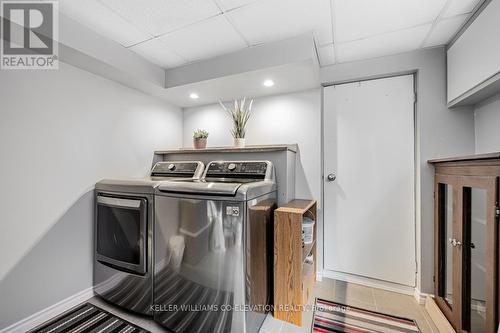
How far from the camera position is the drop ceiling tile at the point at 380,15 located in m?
1.38

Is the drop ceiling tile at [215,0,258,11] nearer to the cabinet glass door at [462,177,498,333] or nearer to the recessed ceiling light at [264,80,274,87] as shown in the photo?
the recessed ceiling light at [264,80,274,87]

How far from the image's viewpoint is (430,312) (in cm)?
168

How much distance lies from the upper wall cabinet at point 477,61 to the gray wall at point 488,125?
0.07 meters

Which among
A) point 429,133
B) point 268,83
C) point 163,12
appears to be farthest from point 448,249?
point 163,12

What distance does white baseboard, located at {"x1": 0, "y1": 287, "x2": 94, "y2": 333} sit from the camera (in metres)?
1.47

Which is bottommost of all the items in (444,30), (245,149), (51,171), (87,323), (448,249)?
(87,323)

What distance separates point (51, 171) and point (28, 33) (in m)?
0.96

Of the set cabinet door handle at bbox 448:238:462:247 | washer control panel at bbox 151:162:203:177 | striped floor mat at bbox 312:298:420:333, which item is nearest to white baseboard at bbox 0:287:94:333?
washer control panel at bbox 151:162:203:177

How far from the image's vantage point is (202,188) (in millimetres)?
1394

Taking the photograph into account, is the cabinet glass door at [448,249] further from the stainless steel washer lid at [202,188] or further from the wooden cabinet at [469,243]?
the stainless steel washer lid at [202,188]

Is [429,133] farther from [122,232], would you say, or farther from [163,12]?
[122,232]

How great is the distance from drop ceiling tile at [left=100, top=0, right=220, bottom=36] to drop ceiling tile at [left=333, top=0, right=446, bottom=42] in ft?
2.89

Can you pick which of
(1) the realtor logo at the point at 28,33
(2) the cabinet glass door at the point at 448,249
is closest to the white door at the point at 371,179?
(2) the cabinet glass door at the point at 448,249

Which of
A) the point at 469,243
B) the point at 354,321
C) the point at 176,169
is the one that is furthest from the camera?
the point at 176,169
